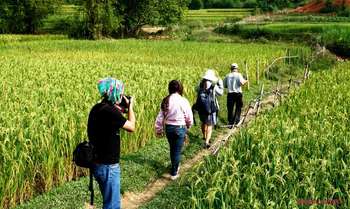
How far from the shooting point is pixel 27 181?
805 cm

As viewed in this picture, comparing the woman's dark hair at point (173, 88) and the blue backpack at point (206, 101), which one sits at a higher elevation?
the woman's dark hair at point (173, 88)

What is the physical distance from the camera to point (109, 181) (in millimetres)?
6453

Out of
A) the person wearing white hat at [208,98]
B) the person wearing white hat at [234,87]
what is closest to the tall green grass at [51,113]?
the person wearing white hat at [208,98]

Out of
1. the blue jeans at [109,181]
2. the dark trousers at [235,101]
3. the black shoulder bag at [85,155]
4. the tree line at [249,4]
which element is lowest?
the dark trousers at [235,101]

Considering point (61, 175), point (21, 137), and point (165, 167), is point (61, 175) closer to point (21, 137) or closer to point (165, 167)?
point (21, 137)

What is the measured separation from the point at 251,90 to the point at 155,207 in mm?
12281

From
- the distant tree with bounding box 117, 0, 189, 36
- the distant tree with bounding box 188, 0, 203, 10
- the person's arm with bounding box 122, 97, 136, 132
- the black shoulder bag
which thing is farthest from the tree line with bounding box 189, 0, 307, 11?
the black shoulder bag

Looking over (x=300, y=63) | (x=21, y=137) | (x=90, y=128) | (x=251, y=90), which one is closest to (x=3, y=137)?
(x=21, y=137)

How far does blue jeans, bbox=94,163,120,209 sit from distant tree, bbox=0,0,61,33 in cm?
5632

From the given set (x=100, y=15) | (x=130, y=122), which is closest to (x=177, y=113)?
(x=130, y=122)

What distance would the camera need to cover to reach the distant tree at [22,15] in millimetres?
59531

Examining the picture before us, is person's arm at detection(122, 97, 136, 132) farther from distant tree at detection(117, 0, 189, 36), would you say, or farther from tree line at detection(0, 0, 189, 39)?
distant tree at detection(117, 0, 189, 36)

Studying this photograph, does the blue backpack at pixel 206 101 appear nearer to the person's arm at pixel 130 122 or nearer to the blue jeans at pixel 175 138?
the blue jeans at pixel 175 138

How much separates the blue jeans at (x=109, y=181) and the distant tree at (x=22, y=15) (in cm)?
5632
